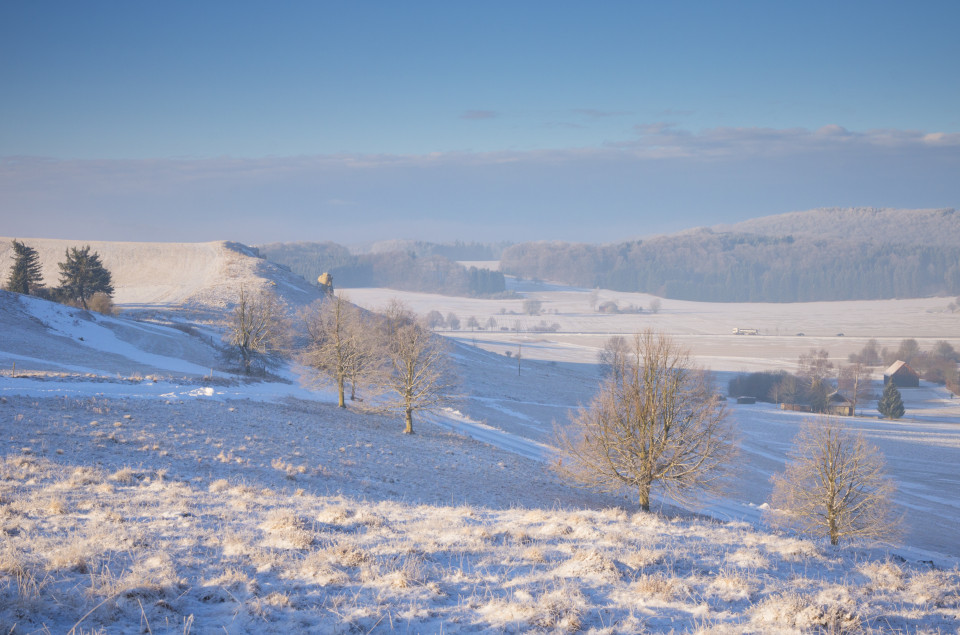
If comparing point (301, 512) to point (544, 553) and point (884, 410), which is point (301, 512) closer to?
point (544, 553)

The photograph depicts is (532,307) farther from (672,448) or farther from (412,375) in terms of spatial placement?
(672,448)

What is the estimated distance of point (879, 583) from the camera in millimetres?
Result: 8125

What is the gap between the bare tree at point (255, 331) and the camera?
1563 inches

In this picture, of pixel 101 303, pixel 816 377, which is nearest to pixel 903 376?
pixel 816 377

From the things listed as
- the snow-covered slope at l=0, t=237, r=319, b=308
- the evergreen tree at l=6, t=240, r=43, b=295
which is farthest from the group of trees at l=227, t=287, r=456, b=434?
the snow-covered slope at l=0, t=237, r=319, b=308

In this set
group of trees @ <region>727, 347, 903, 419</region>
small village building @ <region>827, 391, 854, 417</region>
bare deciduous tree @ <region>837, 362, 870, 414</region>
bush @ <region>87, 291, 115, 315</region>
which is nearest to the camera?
bush @ <region>87, 291, 115, 315</region>

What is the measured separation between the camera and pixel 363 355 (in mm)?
35906

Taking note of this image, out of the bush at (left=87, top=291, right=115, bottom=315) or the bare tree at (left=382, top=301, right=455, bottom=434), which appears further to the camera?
the bush at (left=87, top=291, right=115, bottom=315)

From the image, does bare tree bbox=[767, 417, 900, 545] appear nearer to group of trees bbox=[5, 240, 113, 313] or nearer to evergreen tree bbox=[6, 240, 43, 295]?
group of trees bbox=[5, 240, 113, 313]

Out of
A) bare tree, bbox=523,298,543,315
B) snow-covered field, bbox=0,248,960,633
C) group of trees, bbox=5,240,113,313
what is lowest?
snow-covered field, bbox=0,248,960,633

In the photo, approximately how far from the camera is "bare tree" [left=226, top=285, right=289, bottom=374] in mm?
39688

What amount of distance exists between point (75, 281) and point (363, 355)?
41098mm

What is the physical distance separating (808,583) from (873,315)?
188479 millimetres

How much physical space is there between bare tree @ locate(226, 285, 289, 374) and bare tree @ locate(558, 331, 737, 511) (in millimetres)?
28582
